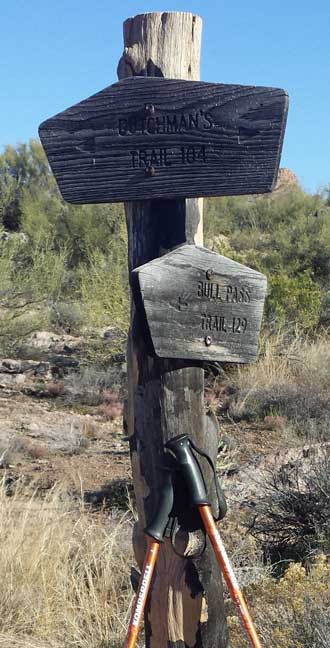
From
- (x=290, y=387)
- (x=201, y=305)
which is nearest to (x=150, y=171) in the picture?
(x=201, y=305)

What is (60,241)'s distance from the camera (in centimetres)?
1853

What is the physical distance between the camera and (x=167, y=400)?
2783 mm

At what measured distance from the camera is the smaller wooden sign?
2678 millimetres

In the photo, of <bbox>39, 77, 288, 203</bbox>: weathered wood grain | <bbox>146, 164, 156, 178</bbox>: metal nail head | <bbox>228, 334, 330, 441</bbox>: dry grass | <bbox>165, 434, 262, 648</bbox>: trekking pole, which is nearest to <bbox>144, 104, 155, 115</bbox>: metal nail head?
<bbox>39, 77, 288, 203</bbox>: weathered wood grain

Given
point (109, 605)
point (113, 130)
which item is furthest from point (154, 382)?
point (109, 605)

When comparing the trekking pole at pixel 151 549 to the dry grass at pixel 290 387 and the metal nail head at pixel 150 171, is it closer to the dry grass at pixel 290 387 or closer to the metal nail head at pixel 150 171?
the metal nail head at pixel 150 171

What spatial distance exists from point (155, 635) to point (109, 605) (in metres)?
1.15

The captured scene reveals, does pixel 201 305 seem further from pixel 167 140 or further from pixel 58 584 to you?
pixel 58 584

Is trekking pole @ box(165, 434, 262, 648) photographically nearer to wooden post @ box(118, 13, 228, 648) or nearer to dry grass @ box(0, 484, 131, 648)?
wooden post @ box(118, 13, 228, 648)

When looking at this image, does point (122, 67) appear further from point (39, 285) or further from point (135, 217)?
point (39, 285)

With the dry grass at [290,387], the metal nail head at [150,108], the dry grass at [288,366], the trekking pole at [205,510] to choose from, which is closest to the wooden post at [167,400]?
the trekking pole at [205,510]

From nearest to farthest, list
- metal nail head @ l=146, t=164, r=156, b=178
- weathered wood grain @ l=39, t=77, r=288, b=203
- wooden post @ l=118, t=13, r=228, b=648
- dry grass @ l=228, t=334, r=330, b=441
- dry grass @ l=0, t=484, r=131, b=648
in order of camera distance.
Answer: weathered wood grain @ l=39, t=77, r=288, b=203
metal nail head @ l=146, t=164, r=156, b=178
wooden post @ l=118, t=13, r=228, b=648
dry grass @ l=0, t=484, r=131, b=648
dry grass @ l=228, t=334, r=330, b=441

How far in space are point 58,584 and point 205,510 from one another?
1652 mm

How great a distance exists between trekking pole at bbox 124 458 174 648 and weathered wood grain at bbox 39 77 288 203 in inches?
38.0
